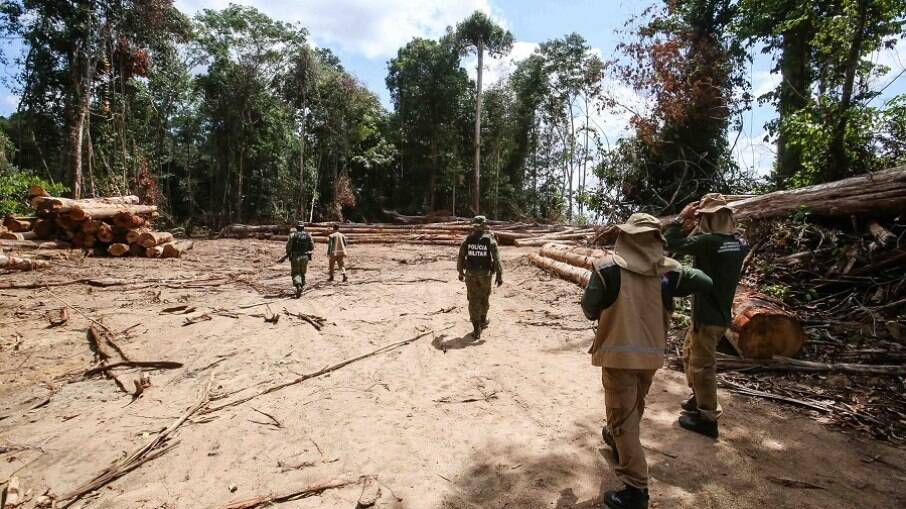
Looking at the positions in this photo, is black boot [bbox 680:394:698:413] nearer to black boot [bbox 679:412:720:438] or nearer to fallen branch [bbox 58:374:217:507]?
black boot [bbox 679:412:720:438]

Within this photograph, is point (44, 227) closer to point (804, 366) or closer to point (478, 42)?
point (804, 366)

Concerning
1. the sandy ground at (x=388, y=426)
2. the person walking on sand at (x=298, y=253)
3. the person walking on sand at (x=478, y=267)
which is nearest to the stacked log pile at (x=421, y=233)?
the person walking on sand at (x=298, y=253)

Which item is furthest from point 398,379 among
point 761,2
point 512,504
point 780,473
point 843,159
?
point 761,2

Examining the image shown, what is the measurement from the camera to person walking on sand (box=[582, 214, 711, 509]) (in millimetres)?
2646

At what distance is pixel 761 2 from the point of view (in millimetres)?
11984

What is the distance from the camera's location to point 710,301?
3.53 metres

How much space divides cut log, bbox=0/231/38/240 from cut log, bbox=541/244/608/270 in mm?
14028

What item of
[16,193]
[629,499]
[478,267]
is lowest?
[629,499]

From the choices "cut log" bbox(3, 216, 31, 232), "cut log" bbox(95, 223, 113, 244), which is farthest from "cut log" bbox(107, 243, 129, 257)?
"cut log" bbox(3, 216, 31, 232)

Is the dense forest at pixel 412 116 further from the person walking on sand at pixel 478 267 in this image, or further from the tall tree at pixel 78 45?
the person walking on sand at pixel 478 267

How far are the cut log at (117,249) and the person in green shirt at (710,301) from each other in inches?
570

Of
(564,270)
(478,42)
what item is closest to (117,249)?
(564,270)

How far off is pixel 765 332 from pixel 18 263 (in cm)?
1418

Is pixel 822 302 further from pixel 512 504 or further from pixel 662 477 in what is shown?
pixel 512 504
